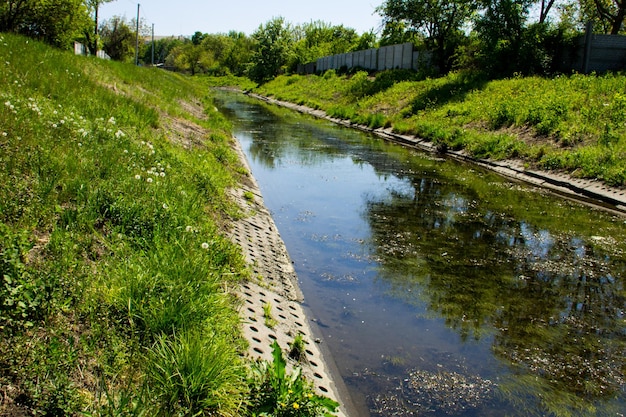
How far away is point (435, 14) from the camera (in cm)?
3603

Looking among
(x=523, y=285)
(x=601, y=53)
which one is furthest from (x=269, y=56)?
(x=523, y=285)

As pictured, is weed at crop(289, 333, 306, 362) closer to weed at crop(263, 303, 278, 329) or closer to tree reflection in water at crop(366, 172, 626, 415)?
weed at crop(263, 303, 278, 329)

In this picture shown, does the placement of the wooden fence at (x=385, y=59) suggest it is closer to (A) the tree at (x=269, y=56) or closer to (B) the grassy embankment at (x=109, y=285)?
(A) the tree at (x=269, y=56)

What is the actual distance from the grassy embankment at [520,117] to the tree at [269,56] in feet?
134

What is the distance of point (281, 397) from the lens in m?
3.36

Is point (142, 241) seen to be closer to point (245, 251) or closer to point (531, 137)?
point (245, 251)

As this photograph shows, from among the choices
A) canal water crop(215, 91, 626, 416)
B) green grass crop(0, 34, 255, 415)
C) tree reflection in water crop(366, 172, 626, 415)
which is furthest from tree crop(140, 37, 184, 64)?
green grass crop(0, 34, 255, 415)

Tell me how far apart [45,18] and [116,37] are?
130ft

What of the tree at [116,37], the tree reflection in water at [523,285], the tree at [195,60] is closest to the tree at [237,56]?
the tree at [195,60]

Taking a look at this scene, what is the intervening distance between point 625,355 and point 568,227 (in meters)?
4.98

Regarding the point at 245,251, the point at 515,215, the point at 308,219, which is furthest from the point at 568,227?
the point at 245,251

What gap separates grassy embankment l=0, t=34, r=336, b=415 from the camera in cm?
305

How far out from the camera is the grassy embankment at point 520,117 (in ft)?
47.4

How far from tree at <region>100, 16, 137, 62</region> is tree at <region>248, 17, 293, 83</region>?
1659cm
